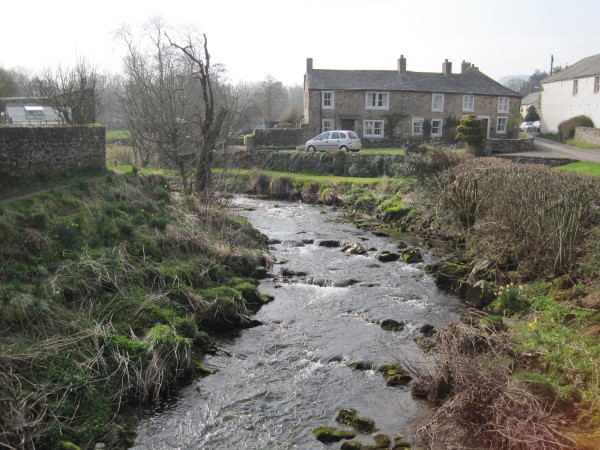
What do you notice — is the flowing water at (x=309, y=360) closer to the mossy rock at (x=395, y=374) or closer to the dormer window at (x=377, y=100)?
the mossy rock at (x=395, y=374)

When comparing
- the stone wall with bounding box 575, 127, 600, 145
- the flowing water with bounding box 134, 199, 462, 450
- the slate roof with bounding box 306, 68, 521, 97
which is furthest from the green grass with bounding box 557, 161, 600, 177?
the slate roof with bounding box 306, 68, 521, 97

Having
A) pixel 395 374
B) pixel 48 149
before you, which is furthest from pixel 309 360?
pixel 48 149

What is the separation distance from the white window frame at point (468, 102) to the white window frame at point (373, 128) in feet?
27.1

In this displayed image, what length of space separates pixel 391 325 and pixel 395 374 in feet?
8.67

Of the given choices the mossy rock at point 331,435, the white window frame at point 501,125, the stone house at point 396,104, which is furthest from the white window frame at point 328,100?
the mossy rock at point 331,435

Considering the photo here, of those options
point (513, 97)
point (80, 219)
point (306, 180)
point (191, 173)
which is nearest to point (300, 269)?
point (80, 219)

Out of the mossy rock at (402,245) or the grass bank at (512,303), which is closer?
the grass bank at (512,303)

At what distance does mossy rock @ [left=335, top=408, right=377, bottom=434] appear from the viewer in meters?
9.48

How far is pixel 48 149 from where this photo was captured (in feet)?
64.4

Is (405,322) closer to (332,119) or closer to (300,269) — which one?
(300,269)

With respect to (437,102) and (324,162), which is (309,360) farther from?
(437,102)

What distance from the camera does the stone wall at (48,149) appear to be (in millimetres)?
17688

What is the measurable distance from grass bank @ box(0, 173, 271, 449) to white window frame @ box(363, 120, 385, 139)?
109 ft

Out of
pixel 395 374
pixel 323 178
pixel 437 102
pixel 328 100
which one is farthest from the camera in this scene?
pixel 437 102
